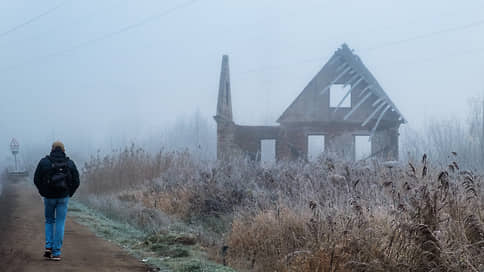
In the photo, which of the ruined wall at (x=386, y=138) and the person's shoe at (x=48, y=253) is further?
the ruined wall at (x=386, y=138)

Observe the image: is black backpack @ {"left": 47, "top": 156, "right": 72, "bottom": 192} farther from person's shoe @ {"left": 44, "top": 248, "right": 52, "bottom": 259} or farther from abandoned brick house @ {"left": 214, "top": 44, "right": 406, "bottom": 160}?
abandoned brick house @ {"left": 214, "top": 44, "right": 406, "bottom": 160}

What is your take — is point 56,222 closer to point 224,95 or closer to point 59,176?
point 59,176

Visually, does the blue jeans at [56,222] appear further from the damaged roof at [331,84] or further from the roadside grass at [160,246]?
the damaged roof at [331,84]

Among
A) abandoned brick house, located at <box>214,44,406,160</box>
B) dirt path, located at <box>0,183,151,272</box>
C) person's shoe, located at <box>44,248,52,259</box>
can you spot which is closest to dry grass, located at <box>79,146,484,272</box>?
dirt path, located at <box>0,183,151,272</box>

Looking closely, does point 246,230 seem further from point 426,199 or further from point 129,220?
point 129,220

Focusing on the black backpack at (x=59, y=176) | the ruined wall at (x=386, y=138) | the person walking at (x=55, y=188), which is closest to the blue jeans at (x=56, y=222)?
the person walking at (x=55, y=188)

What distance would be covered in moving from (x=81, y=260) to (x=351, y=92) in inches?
917

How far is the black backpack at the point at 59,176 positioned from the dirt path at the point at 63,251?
1.16m

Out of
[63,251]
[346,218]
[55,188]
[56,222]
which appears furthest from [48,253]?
[346,218]

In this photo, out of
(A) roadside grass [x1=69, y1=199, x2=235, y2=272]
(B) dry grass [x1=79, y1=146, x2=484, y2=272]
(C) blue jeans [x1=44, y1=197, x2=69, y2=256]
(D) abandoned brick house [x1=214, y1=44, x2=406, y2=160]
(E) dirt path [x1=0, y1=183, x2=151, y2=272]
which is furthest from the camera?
(D) abandoned brick house [x1=214, y1=44, x2=406, y2=160]

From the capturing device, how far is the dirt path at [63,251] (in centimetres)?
823

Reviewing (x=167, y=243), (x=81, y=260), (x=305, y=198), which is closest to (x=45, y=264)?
(x=81, y=260)

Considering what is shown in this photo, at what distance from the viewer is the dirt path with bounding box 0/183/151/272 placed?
823 cm

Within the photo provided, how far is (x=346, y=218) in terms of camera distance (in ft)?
24.8
